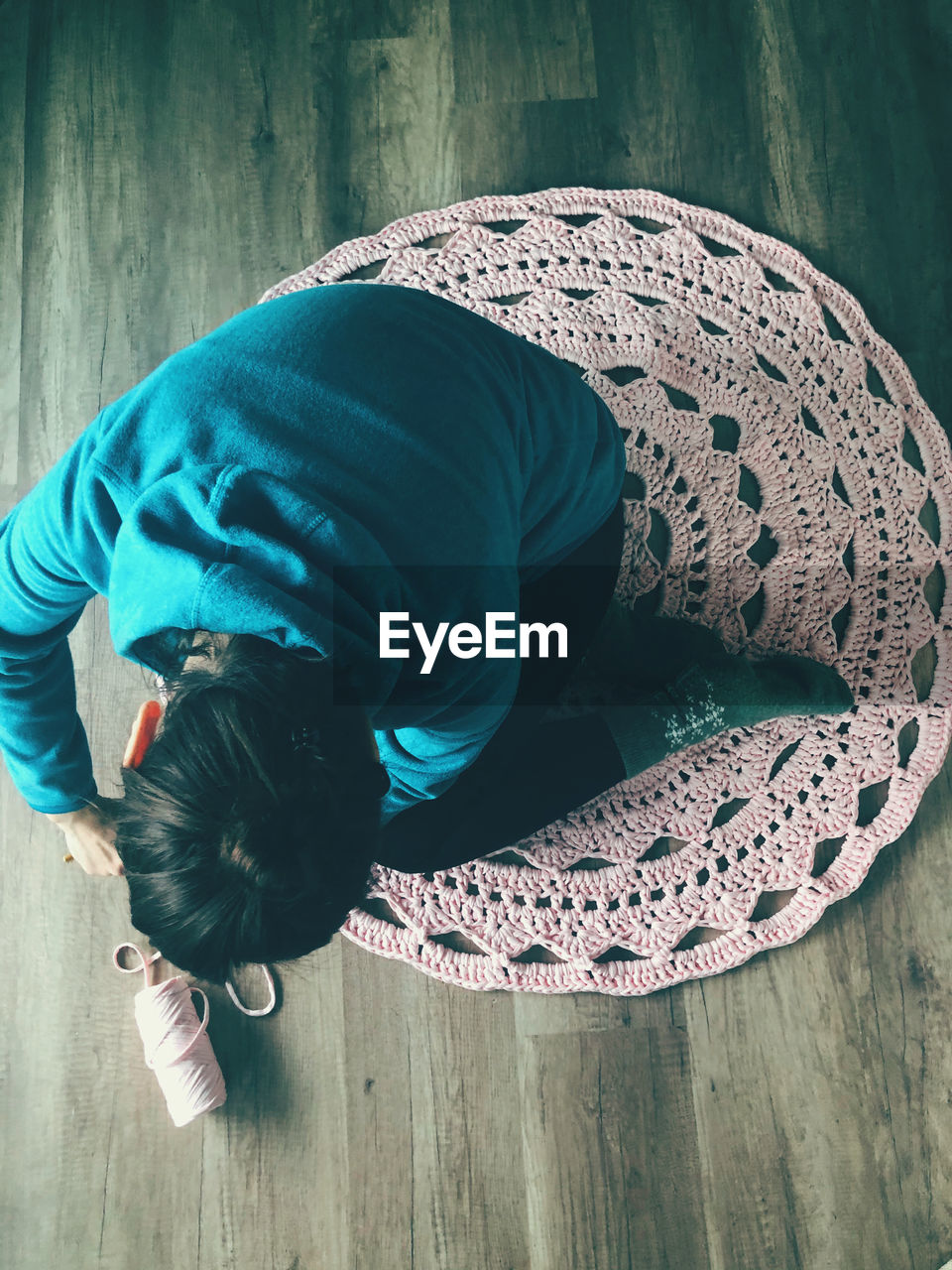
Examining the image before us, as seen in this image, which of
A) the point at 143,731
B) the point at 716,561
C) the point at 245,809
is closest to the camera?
the point at 245,809

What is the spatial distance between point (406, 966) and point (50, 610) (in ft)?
1.86

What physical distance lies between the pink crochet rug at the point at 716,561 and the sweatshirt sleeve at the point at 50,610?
1.18 ft

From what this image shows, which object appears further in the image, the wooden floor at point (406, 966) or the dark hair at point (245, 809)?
the wooden floor at point (406, 966)

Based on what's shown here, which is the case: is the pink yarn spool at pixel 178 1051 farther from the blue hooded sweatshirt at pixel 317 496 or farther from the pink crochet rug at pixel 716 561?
the blue hooded sweatshirt at pixel 317 496

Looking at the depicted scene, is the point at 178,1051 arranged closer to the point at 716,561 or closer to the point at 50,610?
the point at 50,610

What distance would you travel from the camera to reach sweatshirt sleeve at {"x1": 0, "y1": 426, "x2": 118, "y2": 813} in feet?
1.78

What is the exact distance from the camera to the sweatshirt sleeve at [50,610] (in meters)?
0.54

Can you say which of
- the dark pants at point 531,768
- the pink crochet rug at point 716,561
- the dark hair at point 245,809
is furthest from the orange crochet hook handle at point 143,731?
the pink crochet rug at point 716,561

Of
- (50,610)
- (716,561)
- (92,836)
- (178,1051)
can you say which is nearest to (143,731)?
(50,610)

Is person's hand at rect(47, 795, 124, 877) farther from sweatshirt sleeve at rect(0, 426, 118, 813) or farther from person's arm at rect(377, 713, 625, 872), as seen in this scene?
person's arm at rect(377, 713, 625, 872)

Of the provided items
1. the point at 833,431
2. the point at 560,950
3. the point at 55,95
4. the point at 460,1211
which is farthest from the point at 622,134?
the point at 460,1211

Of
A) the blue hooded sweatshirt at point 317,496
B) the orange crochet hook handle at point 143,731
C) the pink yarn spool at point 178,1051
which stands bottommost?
the pink yarn spool at point 178,1051

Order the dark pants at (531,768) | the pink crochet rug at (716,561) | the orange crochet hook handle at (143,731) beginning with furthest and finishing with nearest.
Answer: the pink crochet rug at (716,561) < the dark pants at (531,768) < the orange crochet hook handle at (143,731)

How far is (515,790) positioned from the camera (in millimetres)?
878
